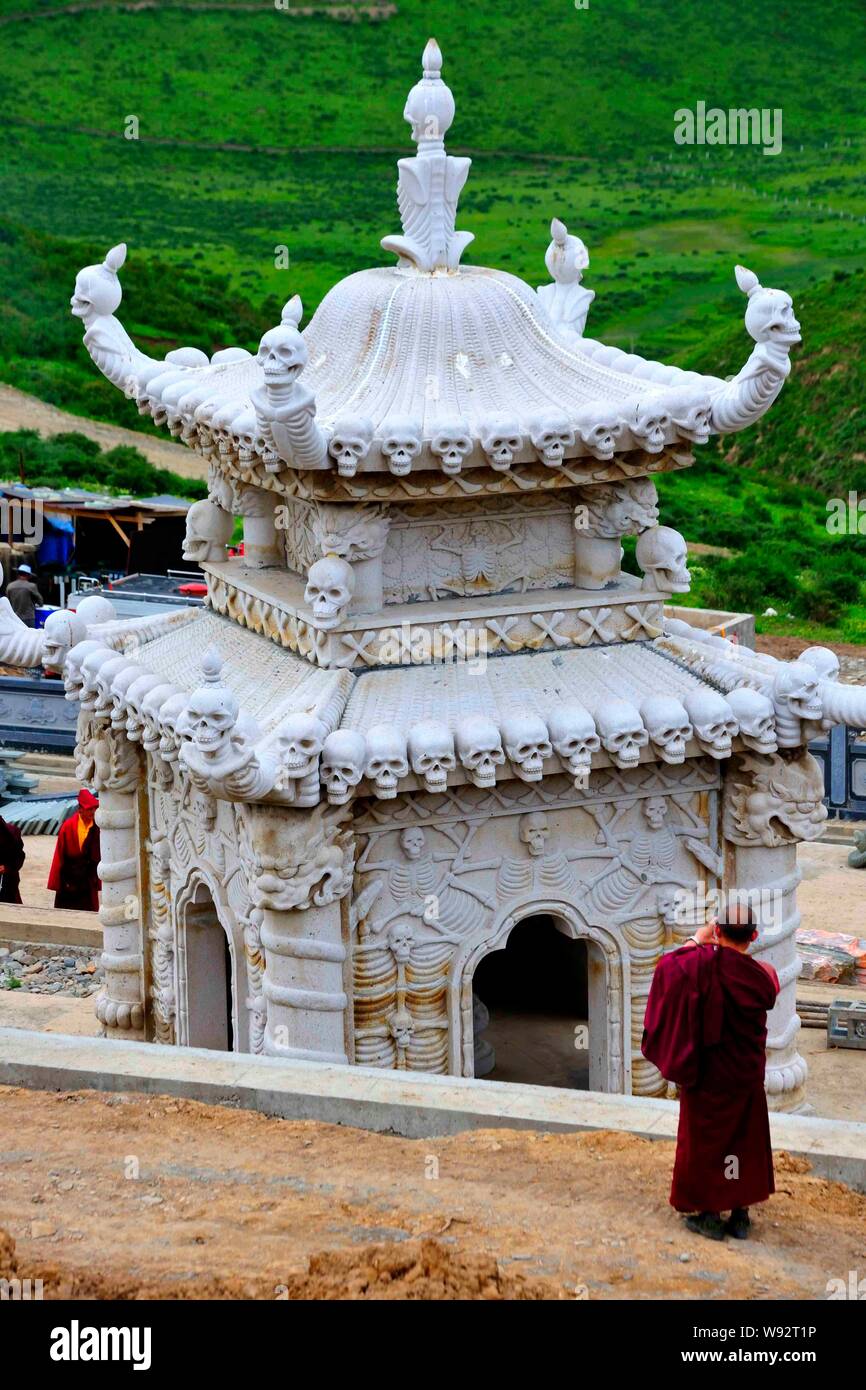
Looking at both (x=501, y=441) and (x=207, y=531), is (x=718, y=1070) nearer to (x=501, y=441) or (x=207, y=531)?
(x=501, y=441)

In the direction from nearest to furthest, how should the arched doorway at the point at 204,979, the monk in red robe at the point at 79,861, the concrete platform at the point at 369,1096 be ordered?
the concrete platform at the point at 369,1096 < the arched doorway at the point at 204,979 < the monk in red robe at the point at 79,861

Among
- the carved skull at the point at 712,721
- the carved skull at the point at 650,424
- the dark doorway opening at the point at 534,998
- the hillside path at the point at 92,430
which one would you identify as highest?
the hillside path at the point at 92,430

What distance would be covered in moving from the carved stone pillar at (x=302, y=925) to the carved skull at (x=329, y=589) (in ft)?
3.22

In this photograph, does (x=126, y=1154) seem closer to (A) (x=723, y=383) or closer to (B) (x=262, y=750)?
(B) (x=262, y=750)

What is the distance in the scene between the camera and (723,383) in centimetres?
1145

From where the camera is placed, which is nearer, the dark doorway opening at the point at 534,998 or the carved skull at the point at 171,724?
the carved skull at the point at 171,724

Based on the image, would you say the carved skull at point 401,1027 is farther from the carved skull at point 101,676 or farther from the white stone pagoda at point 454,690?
the carved skull at point 101,676

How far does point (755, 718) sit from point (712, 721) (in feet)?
0.80

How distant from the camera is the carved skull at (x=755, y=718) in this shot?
11430mm

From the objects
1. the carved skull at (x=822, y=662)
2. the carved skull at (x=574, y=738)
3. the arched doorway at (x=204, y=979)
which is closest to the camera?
the carved skull at (x=574, y=738)

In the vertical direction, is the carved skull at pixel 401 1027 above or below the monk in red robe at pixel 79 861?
below

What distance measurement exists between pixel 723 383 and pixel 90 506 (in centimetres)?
2466

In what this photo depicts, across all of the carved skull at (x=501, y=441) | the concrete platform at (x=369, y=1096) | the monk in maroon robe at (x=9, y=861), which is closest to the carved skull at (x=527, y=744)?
the carved skull at (x=501, y=441)

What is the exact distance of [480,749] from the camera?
10.9m
